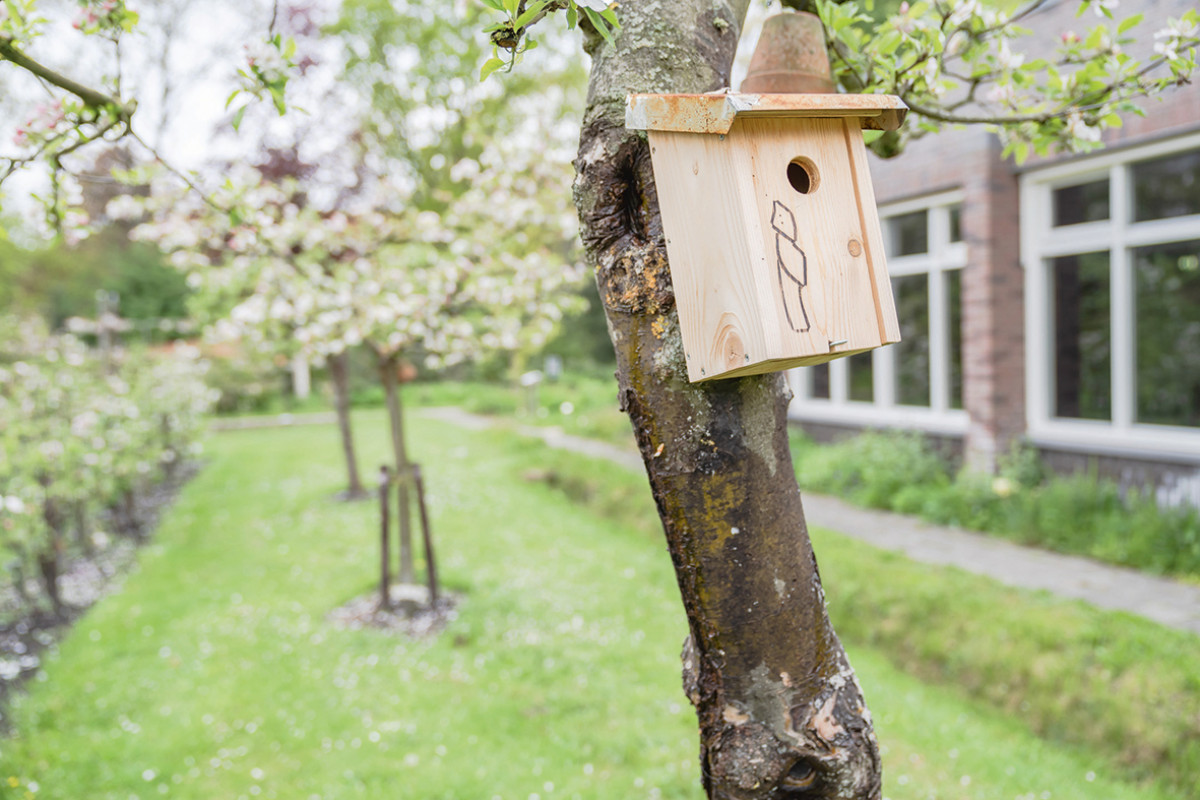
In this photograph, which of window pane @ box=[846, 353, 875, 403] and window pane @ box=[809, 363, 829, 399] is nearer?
window pane @ box=[846, 353, 875, 403]

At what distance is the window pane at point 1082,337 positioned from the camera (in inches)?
258

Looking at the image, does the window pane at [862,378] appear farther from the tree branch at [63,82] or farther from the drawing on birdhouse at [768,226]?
the tree branch at [63,82]

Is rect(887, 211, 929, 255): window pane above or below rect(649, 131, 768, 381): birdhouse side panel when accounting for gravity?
above

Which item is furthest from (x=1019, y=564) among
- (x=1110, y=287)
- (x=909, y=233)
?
(x=909, y=233)

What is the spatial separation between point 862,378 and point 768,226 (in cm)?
798

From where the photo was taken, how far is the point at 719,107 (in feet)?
4.38

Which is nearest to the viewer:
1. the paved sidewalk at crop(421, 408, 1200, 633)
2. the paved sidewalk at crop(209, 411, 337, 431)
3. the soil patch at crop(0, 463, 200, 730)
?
the paved sidewalk at crop(421, 408, 1200, 633)

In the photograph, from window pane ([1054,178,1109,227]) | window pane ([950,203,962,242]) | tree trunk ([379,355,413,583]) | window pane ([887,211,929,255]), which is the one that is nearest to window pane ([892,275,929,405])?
window pane ([887,211,929,255])

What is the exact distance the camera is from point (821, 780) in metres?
1.48

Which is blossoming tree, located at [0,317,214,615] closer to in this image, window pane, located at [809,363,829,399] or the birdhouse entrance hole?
the birdhouse entrance hole

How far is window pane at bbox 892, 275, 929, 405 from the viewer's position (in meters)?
8.19

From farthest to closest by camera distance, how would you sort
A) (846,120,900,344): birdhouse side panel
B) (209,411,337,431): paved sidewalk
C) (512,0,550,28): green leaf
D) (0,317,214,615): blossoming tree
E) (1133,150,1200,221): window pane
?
(209,411,337,431): paved sidewalk → (1133,150,1200,221): window pane → (0,317,214,615): blossoming tree → (846,120,900,344): birdhouse side panel → (512,0,550,28): green leaf

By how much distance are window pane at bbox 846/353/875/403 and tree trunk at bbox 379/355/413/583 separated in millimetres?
5275

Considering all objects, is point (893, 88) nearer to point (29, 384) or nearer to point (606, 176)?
point (606, 176)
